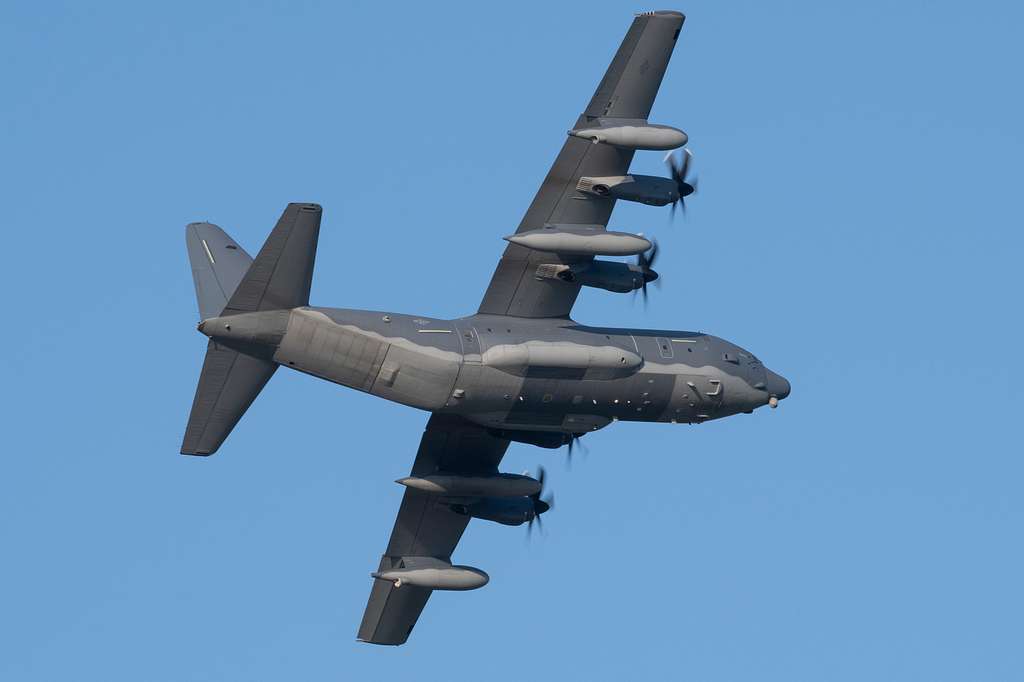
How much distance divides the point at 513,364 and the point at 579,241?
468cm

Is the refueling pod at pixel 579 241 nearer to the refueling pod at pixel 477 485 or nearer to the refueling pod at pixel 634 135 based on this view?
the refueling pod at pixel 634 135

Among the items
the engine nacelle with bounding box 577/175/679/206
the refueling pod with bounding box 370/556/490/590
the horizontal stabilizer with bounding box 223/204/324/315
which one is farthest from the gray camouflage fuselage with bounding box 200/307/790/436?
the refueling pod with bounding box 370/556/490/590

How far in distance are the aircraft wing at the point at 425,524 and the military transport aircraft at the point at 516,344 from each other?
0.08 m

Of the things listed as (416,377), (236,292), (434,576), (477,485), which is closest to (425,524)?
(434,576)

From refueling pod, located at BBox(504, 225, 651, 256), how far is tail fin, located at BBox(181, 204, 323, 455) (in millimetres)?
7353

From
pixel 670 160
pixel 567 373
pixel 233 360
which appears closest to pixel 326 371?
pixel 233 360

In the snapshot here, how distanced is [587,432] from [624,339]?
346cm

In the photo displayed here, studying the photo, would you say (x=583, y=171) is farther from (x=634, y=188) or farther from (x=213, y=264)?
(x=213, y=264)

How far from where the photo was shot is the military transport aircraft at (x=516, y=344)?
2990 inches

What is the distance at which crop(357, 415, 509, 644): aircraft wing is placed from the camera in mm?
83750

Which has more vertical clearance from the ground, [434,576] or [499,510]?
[499,510]

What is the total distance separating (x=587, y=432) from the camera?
269 ft

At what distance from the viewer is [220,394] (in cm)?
7762

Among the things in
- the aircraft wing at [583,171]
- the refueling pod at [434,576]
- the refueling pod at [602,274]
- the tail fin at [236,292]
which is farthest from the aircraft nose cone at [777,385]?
the tail fin at [236,292]
